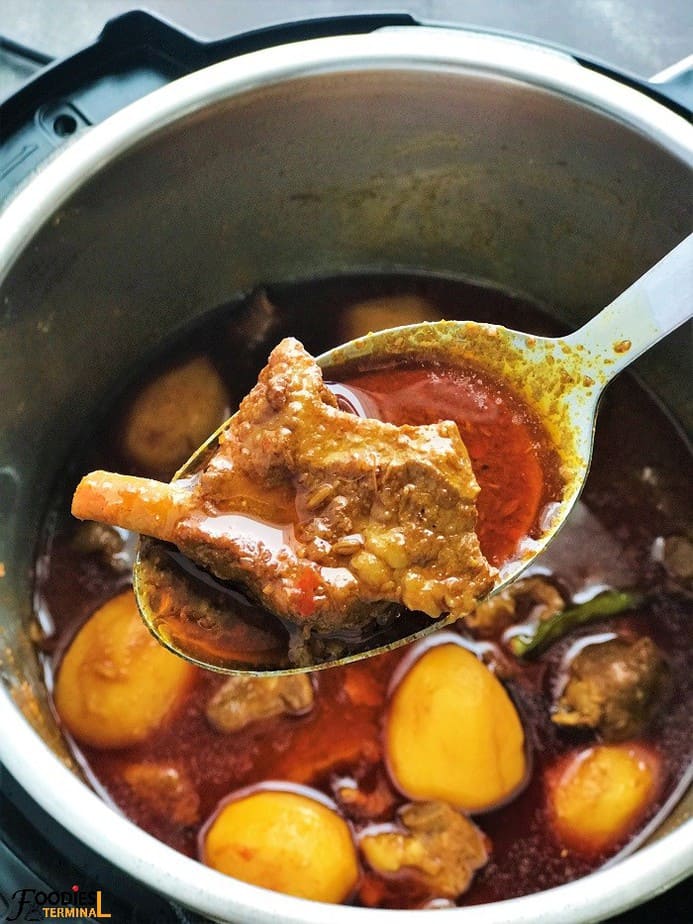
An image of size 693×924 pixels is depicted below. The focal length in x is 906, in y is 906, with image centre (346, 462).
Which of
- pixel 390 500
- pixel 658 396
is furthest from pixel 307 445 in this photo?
pixel 658 396

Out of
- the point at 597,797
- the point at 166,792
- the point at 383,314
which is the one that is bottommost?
the point at 597,797

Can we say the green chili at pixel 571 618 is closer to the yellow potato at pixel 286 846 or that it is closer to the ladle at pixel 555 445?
the ladle at pixel 555 445

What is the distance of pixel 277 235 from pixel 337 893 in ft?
3.67

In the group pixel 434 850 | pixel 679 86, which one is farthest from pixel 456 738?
pixel 679 86

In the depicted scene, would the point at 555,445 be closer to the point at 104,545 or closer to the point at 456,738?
the point at 456,738

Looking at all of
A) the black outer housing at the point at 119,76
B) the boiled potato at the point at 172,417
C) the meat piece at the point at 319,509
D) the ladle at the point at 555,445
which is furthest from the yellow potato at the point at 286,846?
the black outer housing at the point at 119,76

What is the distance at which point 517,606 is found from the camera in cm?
154

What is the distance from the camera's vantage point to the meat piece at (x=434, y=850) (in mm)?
1385

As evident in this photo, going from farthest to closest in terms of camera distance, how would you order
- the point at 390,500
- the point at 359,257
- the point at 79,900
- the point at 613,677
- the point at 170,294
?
the point at 359,257, the point at 170,294, the point at 613,677, the point at 79,900, the point at 390,500

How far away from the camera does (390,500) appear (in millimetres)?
1112

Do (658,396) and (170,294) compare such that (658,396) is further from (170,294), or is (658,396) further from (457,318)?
(170,294)

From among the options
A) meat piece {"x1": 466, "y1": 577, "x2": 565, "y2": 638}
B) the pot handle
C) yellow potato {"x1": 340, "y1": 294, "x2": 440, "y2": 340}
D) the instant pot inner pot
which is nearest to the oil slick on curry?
meat piece {"x1": 466, "y1": 577, "x2": 565, "y2": 638}

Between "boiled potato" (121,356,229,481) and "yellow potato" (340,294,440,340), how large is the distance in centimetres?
27

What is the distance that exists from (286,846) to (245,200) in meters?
1.06
